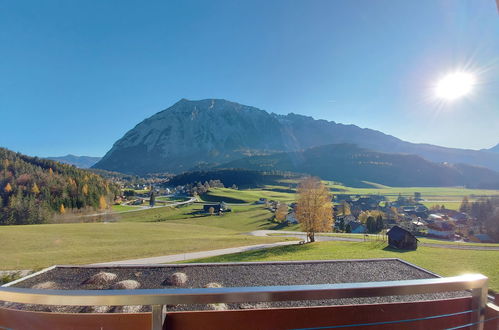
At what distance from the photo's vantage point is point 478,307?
2.00 meters

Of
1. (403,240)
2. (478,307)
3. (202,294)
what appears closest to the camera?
(202,294)

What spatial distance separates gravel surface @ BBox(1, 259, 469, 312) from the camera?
9.01m

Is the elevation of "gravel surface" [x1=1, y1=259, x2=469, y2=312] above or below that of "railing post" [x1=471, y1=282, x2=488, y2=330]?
below

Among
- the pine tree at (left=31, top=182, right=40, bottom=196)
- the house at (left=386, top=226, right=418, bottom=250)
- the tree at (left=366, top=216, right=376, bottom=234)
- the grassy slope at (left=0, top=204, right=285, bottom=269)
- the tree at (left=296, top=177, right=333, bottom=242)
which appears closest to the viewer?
the grassy slope at (left=0, top=204, right=285, bottom=269)

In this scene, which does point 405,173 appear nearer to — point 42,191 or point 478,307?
point 42,191

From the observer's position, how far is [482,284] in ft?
6.40

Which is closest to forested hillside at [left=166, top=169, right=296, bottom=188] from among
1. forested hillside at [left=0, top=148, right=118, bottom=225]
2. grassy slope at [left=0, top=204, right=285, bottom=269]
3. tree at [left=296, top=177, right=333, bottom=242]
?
forested hillside at [left=0, top=148, right=118, bottom=225]

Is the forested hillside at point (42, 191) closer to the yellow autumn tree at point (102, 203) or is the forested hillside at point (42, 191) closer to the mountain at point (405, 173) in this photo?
the yellow autumn tree at point (102, 203)

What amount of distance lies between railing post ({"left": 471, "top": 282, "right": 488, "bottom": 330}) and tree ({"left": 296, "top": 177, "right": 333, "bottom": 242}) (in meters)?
18.0

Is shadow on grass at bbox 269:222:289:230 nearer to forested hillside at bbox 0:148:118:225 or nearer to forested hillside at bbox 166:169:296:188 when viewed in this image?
forested hillside at bbox 0:148:118:225

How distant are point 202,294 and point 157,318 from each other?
1.19 feet

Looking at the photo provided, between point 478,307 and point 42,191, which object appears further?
point 42,191

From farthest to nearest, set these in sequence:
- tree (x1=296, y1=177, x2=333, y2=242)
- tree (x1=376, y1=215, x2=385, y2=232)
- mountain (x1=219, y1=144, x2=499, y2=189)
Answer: mountain (x1=219, y1=144, x2=499, y2=189) → tree (x1=376, y1=215, x2=385, y2=232) → tree (x1=296, y1=177, x2=333, y2=242)

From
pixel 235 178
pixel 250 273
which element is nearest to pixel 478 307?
pixel 250 273
